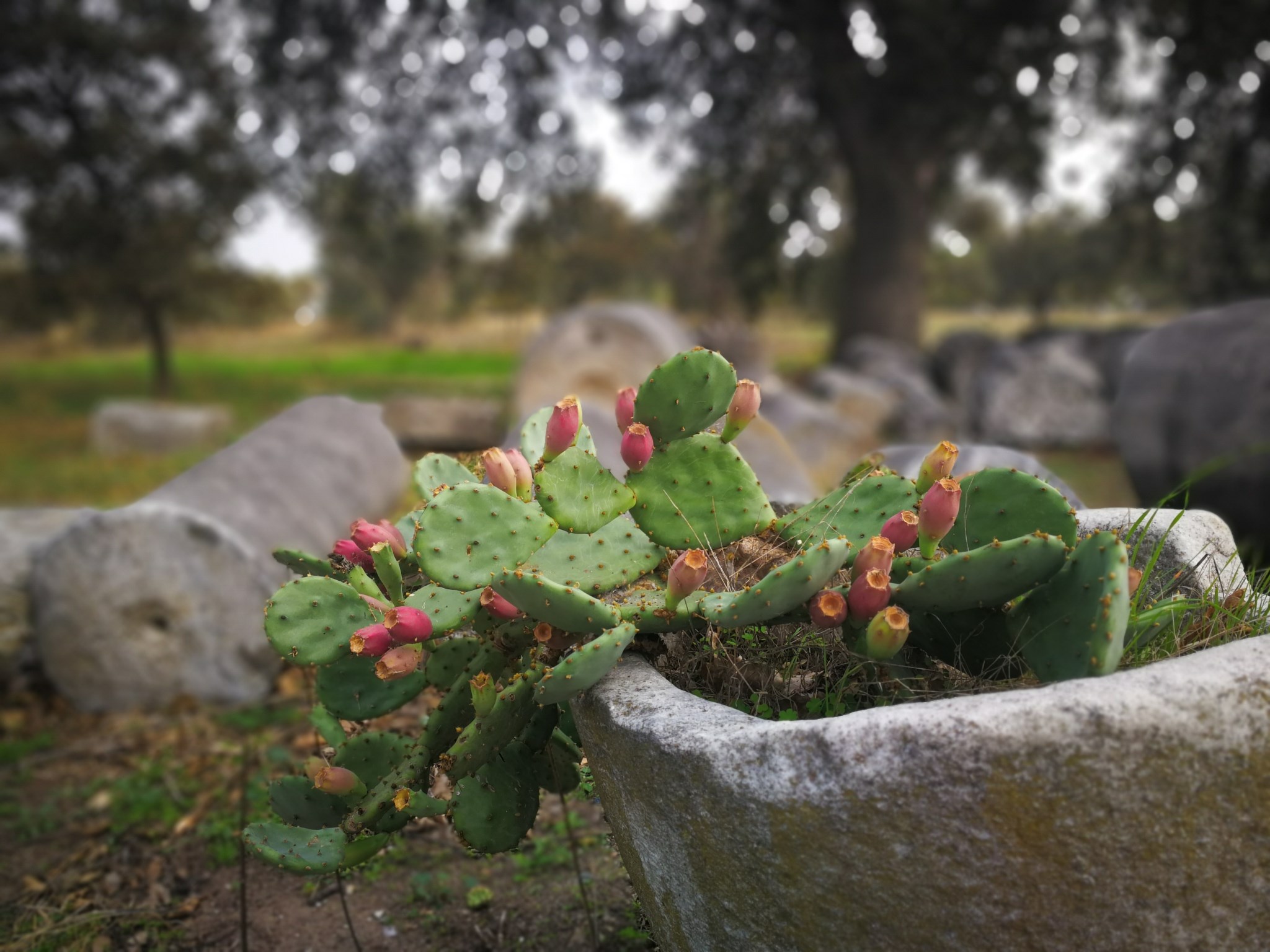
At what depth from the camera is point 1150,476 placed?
6.29 m

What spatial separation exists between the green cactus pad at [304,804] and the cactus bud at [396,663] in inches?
18.0

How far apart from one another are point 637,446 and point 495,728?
0.59m

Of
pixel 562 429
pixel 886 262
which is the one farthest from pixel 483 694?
pixel 886 262

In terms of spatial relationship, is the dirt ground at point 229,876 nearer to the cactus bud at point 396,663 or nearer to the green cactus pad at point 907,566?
the cactus bud at point 396,663

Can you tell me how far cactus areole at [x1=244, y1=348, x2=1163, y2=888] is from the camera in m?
1.58

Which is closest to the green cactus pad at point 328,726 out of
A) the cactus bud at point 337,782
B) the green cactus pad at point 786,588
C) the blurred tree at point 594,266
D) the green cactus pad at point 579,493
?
the cactus bud at point 337,782

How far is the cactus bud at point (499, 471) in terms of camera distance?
1963 millimetres

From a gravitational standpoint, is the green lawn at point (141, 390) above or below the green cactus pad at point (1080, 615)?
above

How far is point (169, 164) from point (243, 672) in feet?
43.6

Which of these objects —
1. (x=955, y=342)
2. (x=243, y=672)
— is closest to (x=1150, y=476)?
(x=243, y=672)

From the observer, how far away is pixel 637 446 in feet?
6.15

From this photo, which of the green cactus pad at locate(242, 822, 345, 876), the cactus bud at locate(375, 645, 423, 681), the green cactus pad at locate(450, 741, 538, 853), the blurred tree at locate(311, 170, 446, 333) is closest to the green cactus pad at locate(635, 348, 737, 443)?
the cactus bud at locate(375, 645, 423, 681)

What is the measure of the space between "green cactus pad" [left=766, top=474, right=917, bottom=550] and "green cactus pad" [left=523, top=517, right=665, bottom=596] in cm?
31

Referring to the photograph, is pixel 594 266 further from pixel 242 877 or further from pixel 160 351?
pixel 242 877
